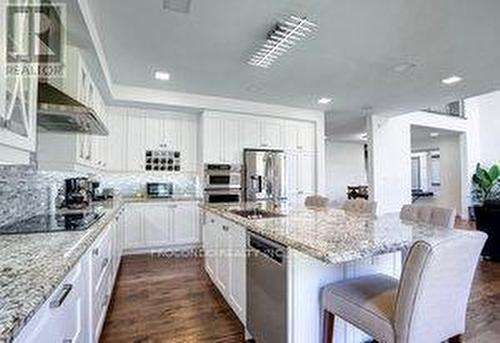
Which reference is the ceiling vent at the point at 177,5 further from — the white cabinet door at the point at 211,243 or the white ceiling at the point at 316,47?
the white cabinet door at the point at 211,243

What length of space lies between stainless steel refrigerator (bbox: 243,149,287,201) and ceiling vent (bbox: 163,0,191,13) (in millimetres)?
2993

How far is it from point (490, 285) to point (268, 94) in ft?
12.9

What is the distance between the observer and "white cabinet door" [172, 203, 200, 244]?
4746 mm

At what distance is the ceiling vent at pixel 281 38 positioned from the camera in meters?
2.63

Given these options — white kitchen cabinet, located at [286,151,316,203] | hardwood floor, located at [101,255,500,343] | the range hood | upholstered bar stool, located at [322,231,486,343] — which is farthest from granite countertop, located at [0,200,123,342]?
white kitchen cabinet, located at [286,151,316,203]

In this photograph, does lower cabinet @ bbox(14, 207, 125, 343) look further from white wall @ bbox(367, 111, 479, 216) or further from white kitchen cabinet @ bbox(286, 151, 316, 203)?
white wall @ bbox(367, 111, 479, 216)

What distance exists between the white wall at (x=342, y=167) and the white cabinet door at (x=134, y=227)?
808 centimetres

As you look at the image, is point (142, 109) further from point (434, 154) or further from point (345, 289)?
point (434, 154)

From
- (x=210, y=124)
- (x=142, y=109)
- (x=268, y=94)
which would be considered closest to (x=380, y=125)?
(x=268, y=94)

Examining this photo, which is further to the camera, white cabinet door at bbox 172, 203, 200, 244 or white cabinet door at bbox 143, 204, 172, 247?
white cabinet door at bbox 172, 203, 200, 244

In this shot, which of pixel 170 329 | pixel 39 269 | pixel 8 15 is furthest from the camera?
pixel 170 329

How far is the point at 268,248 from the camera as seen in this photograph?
1715mm

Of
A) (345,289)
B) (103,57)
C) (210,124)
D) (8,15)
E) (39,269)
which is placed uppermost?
(103,57)

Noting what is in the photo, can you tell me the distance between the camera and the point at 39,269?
1026mm
